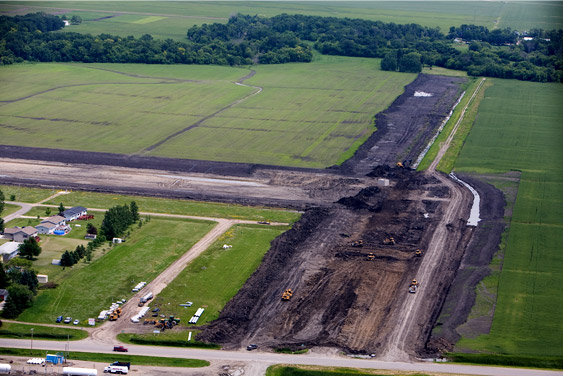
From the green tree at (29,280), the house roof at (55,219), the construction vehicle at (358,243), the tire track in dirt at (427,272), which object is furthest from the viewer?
the house roof at (55,219)

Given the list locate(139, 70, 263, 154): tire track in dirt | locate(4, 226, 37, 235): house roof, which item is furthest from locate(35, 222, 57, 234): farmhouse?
locate(139, 70, 263, 154): tire track in dirt

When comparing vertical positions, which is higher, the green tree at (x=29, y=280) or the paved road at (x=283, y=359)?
the green tree at (x=29, y=280)

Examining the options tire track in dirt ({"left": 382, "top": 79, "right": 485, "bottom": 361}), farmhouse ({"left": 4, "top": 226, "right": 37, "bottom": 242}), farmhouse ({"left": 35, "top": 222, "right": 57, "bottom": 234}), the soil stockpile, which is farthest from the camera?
the soil stockpile

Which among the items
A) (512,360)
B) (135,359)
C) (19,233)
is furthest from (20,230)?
(512,360)

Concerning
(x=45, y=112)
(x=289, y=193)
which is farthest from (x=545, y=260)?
(x=45, y=112)

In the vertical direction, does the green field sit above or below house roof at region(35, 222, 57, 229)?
above

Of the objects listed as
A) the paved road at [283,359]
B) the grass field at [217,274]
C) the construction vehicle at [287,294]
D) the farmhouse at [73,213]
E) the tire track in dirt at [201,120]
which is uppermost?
the tire track in dirt at [201,120]

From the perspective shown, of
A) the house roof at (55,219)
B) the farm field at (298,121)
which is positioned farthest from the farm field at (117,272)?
the farm field at (298,121)

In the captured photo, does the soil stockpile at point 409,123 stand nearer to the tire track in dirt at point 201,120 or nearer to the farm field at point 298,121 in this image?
the farm field at point 298,121

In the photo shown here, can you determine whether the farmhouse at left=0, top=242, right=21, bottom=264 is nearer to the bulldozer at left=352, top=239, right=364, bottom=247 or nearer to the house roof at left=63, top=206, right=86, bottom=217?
the house roof at left=63, top=206, right=86, bottom=217
